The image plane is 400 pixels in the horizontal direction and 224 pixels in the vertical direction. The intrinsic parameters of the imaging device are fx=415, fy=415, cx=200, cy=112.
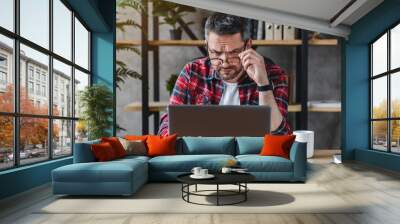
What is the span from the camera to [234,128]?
8.55m

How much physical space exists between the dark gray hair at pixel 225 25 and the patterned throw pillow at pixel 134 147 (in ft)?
14.9

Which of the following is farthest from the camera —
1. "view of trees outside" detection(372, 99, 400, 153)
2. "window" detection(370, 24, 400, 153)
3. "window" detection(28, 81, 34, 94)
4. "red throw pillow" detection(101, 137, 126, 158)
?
"window" detection(370, 24, 400, 153)

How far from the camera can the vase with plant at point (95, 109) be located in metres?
7.53

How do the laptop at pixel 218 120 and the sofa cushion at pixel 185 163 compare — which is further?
the laptop at pixel 218 120

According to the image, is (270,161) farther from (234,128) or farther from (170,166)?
(234,128)

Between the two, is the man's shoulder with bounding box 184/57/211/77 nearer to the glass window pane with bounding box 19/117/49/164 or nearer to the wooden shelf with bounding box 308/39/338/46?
the wooden shelf with bounding box 308/39/338/46

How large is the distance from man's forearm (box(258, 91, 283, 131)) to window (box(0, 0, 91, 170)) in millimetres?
4188

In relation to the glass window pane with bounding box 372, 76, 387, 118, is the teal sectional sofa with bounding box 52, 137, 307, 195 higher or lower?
lower

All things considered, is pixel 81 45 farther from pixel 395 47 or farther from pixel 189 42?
pixel 395 47

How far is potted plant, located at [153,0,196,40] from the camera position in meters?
10.1

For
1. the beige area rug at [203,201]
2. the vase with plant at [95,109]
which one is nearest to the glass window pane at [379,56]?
the beige area rug at [203,201]

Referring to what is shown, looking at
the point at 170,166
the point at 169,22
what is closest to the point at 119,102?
the point at 169,22

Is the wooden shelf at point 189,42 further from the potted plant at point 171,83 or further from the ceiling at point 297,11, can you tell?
the ceiling at point 297,11

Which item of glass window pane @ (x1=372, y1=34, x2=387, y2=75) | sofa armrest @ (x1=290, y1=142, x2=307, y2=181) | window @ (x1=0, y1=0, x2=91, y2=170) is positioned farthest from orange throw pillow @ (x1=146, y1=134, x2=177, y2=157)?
glass window pane @ (x1=372, y1=34, x2=387, y2=75)
